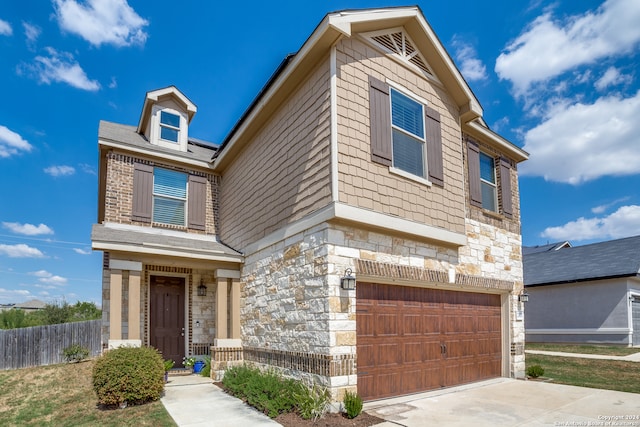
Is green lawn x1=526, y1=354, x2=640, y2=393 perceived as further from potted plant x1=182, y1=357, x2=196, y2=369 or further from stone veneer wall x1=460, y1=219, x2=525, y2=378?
potted plant x1=182, y1=357, x2=196, y2=369

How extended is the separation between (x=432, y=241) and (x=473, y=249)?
1681 millimetres

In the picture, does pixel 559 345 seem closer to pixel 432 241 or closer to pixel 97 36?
pixel 432 241

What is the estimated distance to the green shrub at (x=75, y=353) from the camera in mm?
11414

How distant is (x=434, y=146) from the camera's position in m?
8.51

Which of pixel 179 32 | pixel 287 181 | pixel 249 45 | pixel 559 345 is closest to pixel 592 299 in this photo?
pixel 559 345

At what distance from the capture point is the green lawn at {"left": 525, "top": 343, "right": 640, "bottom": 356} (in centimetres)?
1427

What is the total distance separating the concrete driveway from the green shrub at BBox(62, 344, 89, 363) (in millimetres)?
8837

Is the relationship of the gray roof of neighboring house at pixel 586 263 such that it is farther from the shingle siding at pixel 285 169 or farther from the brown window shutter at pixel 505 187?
the shingle siding at pixel 285 169

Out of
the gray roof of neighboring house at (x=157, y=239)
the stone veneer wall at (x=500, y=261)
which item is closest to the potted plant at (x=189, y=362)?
the gray roof of neighboring house at (x=157, y=239)

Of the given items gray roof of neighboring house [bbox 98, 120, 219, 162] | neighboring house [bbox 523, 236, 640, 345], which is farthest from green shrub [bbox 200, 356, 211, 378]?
neighboring house [bbox 523, 236, 640, 345]

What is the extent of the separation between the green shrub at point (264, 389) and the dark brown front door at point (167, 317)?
104 inches

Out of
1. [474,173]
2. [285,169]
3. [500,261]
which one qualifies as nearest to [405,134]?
[285,169]

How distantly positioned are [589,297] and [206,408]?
16.6 meters

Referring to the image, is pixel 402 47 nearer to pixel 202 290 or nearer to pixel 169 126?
pixel 169 126
